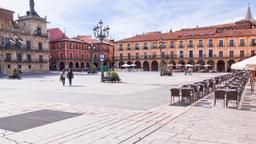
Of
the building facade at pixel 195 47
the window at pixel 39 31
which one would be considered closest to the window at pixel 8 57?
the window at pixel 39 31

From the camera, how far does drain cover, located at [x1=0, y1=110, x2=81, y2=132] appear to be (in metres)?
6.28

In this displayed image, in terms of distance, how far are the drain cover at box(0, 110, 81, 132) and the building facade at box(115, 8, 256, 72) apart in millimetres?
41504

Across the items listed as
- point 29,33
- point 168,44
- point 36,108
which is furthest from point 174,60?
point 36,108

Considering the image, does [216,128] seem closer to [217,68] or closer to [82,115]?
[82,115]

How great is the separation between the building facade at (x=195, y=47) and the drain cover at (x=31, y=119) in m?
41.5

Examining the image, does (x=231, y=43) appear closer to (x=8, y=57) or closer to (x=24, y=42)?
(x=24, y=42)

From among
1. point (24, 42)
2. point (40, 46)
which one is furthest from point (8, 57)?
point (40, 46)

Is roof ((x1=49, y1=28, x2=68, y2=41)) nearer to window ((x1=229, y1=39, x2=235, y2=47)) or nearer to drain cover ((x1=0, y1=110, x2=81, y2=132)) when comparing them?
window ((x1=229, y1=39, x2=235, y2=47))

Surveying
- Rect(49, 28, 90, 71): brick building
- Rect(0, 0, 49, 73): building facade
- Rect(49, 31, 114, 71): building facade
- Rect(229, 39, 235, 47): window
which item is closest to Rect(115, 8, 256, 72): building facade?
Rect(229, 39, 235, 47): window

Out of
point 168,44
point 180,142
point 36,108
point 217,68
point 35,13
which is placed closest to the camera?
point 180,142

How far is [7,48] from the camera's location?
138 ft

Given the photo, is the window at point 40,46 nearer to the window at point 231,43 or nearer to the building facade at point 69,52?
the building facade at point 69,52

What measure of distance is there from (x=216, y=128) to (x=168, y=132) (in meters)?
1.15

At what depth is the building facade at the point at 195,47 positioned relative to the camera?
5147 centimetres
